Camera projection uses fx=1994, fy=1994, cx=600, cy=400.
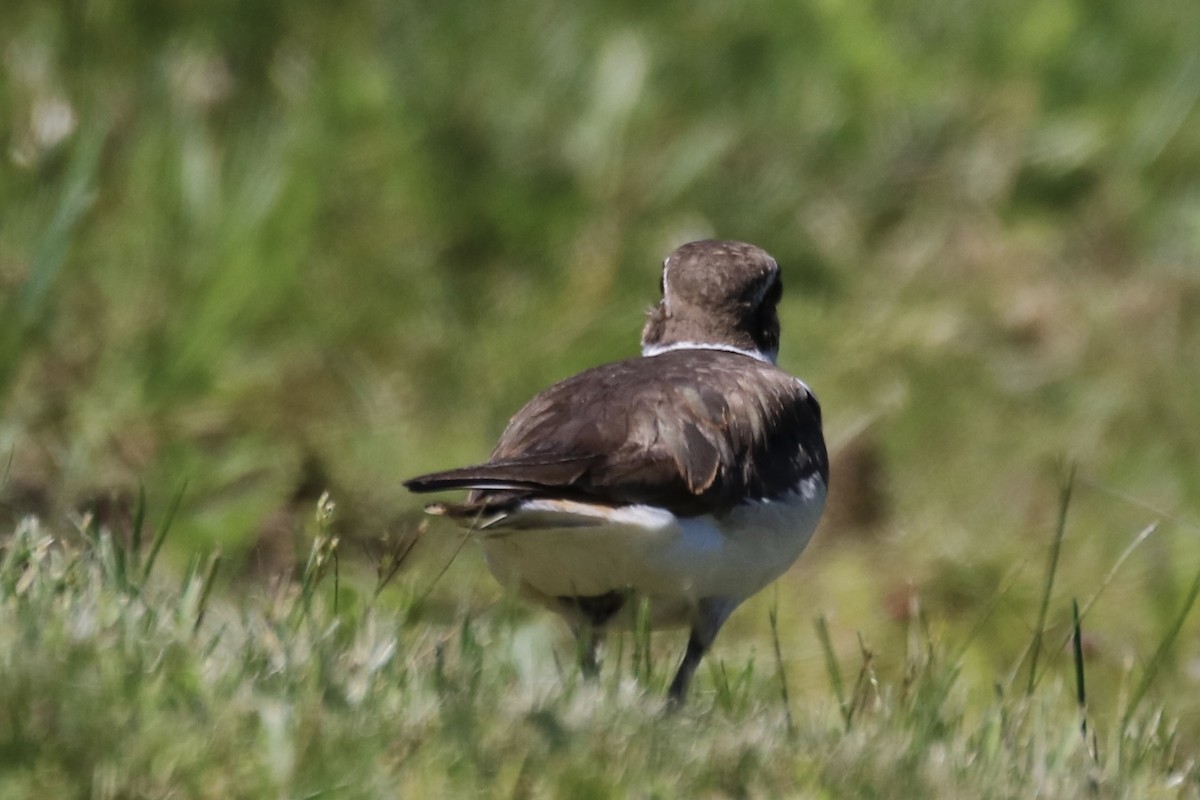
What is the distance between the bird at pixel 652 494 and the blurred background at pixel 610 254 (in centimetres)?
155

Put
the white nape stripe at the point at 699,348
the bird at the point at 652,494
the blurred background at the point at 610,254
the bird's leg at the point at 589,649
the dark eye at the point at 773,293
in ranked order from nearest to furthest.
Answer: the bird's leg at the point at 589,649 < the bird at the point at 652,494 < the white nape stripe at the point at 699,348 < the dark eye at the point at 773,293 < the blurred background at the point at 610,254

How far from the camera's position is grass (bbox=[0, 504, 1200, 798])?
294 cm

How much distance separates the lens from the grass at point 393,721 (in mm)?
2936

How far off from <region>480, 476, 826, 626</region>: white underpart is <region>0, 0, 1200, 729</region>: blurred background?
5.35ft

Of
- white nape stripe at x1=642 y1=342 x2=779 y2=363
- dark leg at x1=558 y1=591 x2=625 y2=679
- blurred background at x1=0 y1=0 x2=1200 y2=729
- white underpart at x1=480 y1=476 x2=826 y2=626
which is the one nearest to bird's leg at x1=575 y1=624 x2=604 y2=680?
dark leg at x1=558 y1=591 x2=625 y2=679

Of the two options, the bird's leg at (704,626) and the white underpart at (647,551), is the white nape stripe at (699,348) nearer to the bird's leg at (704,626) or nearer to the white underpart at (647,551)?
the white underpart at (647,551)

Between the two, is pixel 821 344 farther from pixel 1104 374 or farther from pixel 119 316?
pixel 119 316

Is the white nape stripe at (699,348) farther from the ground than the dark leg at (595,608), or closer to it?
farther from the ground

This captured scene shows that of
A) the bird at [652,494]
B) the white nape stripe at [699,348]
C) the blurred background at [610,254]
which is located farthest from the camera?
the blurred background at [610,254]

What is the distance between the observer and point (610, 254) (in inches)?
321

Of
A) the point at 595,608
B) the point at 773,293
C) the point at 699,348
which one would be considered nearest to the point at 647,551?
the point at 595,608

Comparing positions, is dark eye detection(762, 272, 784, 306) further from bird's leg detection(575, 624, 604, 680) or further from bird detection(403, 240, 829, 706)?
bird's leg detection(575, 624, 604, 680)

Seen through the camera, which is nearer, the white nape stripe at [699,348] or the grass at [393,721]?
the grass at [393,721]

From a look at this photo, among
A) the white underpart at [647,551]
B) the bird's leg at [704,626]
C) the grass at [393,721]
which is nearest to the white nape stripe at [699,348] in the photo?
the white underpart at [647,551]
